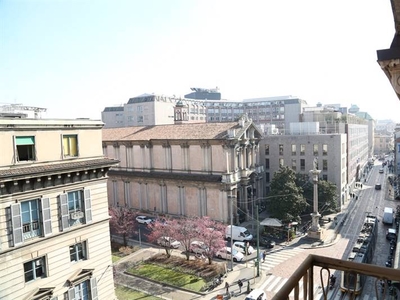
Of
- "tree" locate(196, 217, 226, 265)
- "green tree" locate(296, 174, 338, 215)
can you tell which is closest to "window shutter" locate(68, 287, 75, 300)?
"tree" locate(196, 217, 226, 265)

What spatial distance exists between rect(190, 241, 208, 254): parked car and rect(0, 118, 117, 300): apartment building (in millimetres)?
10532

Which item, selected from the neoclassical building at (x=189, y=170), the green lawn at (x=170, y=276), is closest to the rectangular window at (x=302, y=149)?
the neoclassical building at (x=189, y=170)

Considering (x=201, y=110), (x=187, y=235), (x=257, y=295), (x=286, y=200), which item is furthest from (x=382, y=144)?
(x=257, y=295)

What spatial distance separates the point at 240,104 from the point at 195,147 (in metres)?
69.3

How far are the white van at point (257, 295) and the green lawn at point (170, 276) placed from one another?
374 centimetres

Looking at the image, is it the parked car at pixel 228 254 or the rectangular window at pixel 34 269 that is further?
the parked car at pixel 228 254

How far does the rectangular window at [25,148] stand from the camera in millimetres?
14984

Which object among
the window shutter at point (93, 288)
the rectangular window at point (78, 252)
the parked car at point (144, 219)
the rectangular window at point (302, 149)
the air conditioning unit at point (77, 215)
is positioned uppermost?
the rectangular window at point (302, 149)

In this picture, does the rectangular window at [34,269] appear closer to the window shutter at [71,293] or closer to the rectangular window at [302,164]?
the window shutter at [71,293]

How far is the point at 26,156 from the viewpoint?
15.3m

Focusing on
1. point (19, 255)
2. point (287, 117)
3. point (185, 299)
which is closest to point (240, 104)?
point (287, 117)

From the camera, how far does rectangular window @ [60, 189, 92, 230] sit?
1628 cm

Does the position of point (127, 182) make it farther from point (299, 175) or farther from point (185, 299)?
point (185, 299)

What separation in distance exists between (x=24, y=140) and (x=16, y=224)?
3.80 metres
